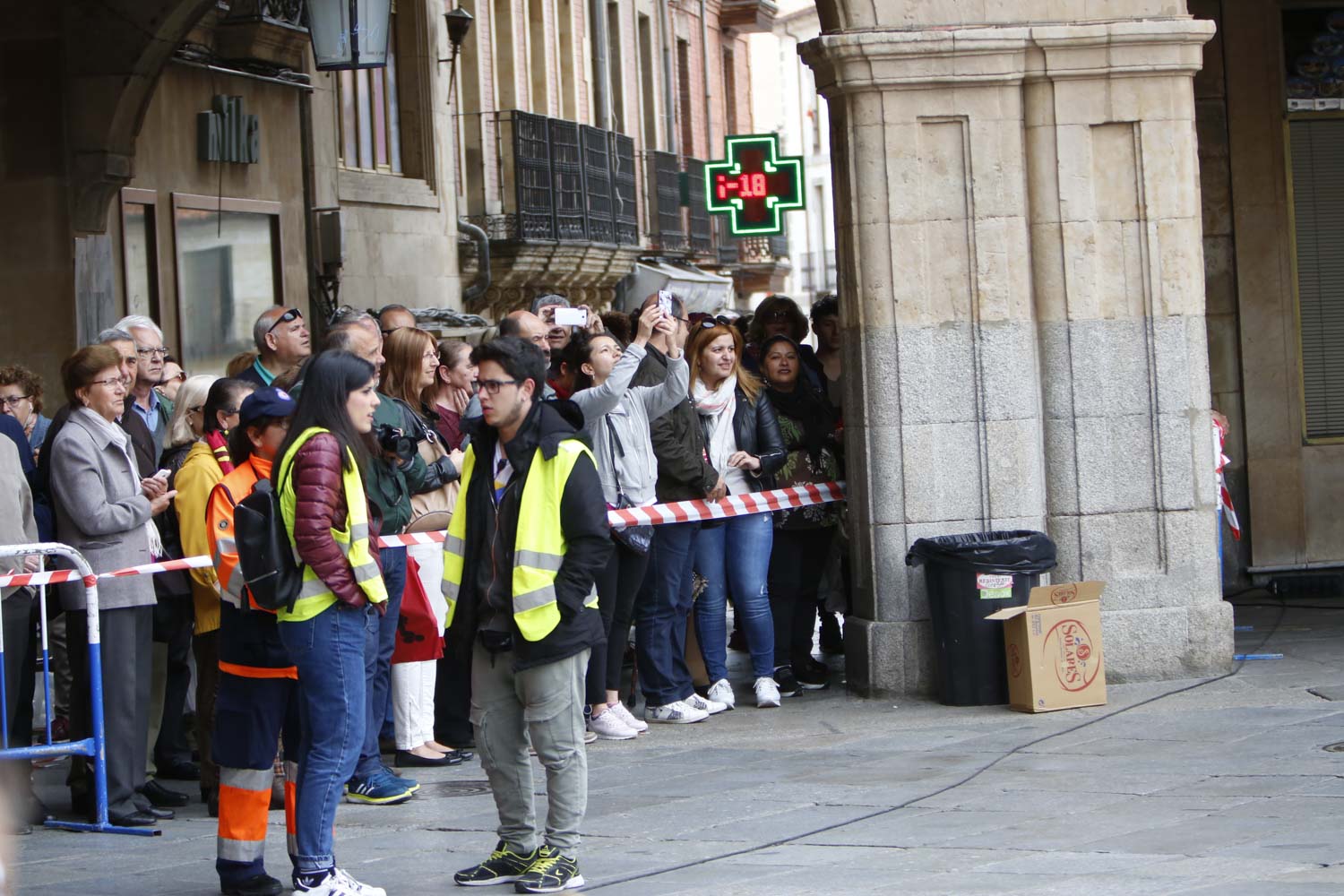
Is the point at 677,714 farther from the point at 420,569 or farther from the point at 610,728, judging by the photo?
the point at 420,569

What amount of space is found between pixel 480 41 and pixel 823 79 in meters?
18.5

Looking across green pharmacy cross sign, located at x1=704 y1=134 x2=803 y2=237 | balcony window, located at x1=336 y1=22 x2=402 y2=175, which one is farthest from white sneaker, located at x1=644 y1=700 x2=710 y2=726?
green pharmacy cross sign, located at x1=704 y1=134 x2=803 y2=237

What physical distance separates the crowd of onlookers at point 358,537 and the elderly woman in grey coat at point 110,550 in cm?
1

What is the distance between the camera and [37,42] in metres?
14.6

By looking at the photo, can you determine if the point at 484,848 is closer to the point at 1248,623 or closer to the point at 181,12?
the point at 1248,623

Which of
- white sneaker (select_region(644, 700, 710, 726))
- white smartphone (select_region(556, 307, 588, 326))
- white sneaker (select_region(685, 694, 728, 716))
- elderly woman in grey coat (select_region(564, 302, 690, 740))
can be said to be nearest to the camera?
elderly woman in grey coat (select_region(564, 302, 690, 740))

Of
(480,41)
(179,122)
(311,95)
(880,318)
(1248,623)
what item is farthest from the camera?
(480,41)

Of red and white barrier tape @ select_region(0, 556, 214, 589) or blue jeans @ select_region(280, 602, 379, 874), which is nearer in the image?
blue jeans @ select_region(280, 602, 379, 874)

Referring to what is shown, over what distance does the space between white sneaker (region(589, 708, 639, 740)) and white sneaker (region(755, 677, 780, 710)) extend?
979 millimetres

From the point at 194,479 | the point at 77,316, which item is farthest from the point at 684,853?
the point at 77,316

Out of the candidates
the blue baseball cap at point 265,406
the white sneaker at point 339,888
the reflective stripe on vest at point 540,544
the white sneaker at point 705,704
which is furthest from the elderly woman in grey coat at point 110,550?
the white sneaker at point 705,704

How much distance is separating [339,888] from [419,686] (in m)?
2.78

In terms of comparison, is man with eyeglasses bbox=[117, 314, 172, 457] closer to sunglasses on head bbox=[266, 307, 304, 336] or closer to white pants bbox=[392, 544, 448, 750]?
sunglasses on head bbox=[266, 307, 304, 336]

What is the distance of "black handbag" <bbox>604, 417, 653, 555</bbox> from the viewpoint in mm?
9992
